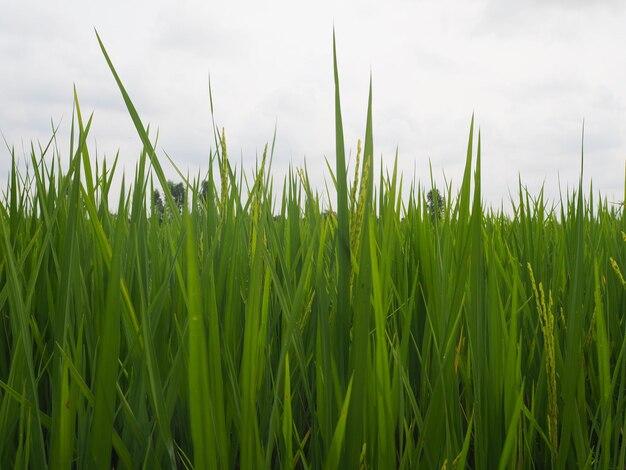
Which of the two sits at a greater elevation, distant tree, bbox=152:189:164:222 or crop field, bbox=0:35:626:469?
distant tree, bbox=152:189:164:222

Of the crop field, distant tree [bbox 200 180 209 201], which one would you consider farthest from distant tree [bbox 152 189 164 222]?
the crop field

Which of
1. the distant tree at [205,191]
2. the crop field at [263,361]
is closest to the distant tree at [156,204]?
the distant tree at [205,191]

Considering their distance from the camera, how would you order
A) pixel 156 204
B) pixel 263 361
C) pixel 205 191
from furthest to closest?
pixel 156 204 → pixel 205 191 → pixel 263 361

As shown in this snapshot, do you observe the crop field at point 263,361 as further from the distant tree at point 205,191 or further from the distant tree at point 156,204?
the distant tree at point 156,204

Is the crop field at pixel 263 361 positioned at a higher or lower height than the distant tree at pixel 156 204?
lower

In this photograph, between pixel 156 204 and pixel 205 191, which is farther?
pixel 156 204

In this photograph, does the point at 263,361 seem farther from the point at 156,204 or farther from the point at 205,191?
the point at 156,204

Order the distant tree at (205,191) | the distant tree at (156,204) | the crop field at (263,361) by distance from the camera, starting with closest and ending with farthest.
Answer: the crop field at (263,361), the distant tree at (205,191), the distant tree at (156,204)

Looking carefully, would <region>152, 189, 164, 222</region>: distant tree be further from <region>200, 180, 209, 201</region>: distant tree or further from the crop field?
the crop field

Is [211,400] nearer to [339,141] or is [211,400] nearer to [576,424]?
[339,141]

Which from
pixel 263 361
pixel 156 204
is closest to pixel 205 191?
pixel 156 204

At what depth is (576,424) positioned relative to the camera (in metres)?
0.90

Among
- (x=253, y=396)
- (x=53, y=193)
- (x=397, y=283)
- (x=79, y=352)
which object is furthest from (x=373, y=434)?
(x=53, y=193)

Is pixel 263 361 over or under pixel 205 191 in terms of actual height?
under
